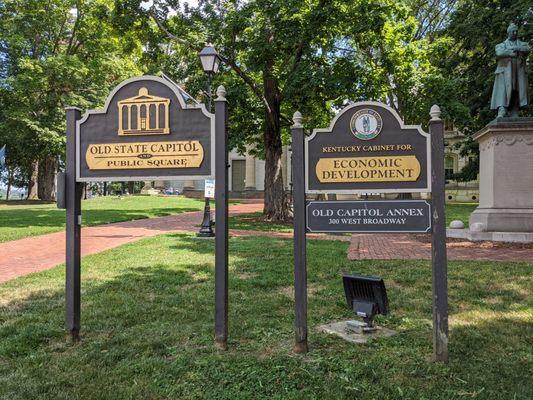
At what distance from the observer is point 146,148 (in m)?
4.39

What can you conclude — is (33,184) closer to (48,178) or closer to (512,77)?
(48,178)

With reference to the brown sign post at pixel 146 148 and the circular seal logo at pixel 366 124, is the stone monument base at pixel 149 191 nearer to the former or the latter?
the brown sign post at pixel 146 148

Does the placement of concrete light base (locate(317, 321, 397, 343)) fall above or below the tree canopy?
below

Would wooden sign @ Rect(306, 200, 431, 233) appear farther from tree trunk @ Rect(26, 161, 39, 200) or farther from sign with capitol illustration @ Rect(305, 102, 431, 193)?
tree trunk @ Rect(26, 161, 39, 200)

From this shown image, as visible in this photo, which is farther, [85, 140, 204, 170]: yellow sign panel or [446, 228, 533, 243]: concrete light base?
[446, 228, 533, 243]: concrete light base

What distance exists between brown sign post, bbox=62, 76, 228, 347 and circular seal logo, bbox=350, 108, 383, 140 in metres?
1.16

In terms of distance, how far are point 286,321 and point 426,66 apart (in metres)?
17.6

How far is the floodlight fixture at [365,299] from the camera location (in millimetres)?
4508

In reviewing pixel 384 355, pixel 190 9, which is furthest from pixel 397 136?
pixel 190 9

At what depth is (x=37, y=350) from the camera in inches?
168

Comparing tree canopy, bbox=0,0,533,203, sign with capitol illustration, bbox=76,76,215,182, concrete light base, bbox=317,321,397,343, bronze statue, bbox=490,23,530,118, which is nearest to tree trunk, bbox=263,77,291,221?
tree canopy, bbox=0,0,533,203

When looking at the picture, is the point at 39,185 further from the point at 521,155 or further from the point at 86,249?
the point at 521,155

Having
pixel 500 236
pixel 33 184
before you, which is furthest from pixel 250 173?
pixel 500 236

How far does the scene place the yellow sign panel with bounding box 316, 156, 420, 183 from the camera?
4023mm
